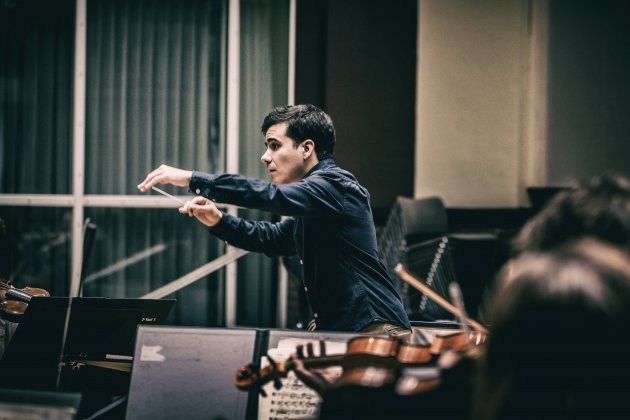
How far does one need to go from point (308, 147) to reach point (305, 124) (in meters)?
0.09

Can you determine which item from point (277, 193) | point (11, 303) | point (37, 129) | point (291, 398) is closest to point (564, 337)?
point (291, 398)

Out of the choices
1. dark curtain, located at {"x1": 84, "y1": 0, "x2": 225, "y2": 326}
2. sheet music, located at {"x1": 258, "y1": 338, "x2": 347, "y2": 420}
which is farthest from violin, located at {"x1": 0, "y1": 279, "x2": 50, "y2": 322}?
dark curtain, located at {"x1": 84, "y1": 0, "x2": 225, "y2": 326}

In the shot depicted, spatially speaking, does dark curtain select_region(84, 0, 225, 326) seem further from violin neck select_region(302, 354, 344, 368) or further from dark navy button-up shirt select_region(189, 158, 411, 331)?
violin neck select_region(302, 354, 344, 368)

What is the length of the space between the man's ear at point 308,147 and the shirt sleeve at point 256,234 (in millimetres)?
340

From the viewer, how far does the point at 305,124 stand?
8.39 ft

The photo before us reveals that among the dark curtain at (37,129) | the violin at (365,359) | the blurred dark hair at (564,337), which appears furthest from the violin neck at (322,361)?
the dark curtain at (37,129)

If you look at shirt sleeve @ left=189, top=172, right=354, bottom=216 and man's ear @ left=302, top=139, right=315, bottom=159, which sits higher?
man's ear @ left=302, top=139, right=315, bottom=159

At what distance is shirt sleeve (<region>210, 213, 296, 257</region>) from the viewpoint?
2.60 metres

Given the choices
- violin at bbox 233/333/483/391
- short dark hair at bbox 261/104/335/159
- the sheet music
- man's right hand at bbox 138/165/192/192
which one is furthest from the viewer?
short dark hair at bbox 261/104/335/159

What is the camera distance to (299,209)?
7.22 feet

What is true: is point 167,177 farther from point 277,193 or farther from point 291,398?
point 291,398

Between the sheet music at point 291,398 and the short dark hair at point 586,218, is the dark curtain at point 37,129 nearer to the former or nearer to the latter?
the sheet music at point 291,398

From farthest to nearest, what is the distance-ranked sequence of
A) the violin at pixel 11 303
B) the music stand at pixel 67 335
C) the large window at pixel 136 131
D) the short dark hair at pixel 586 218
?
the large window at pixel 136 131
the violin at pixel 11 303
the music stand at pixel 67 335
the short dark hair at pixel 586 218

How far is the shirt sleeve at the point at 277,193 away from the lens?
2162 mm
